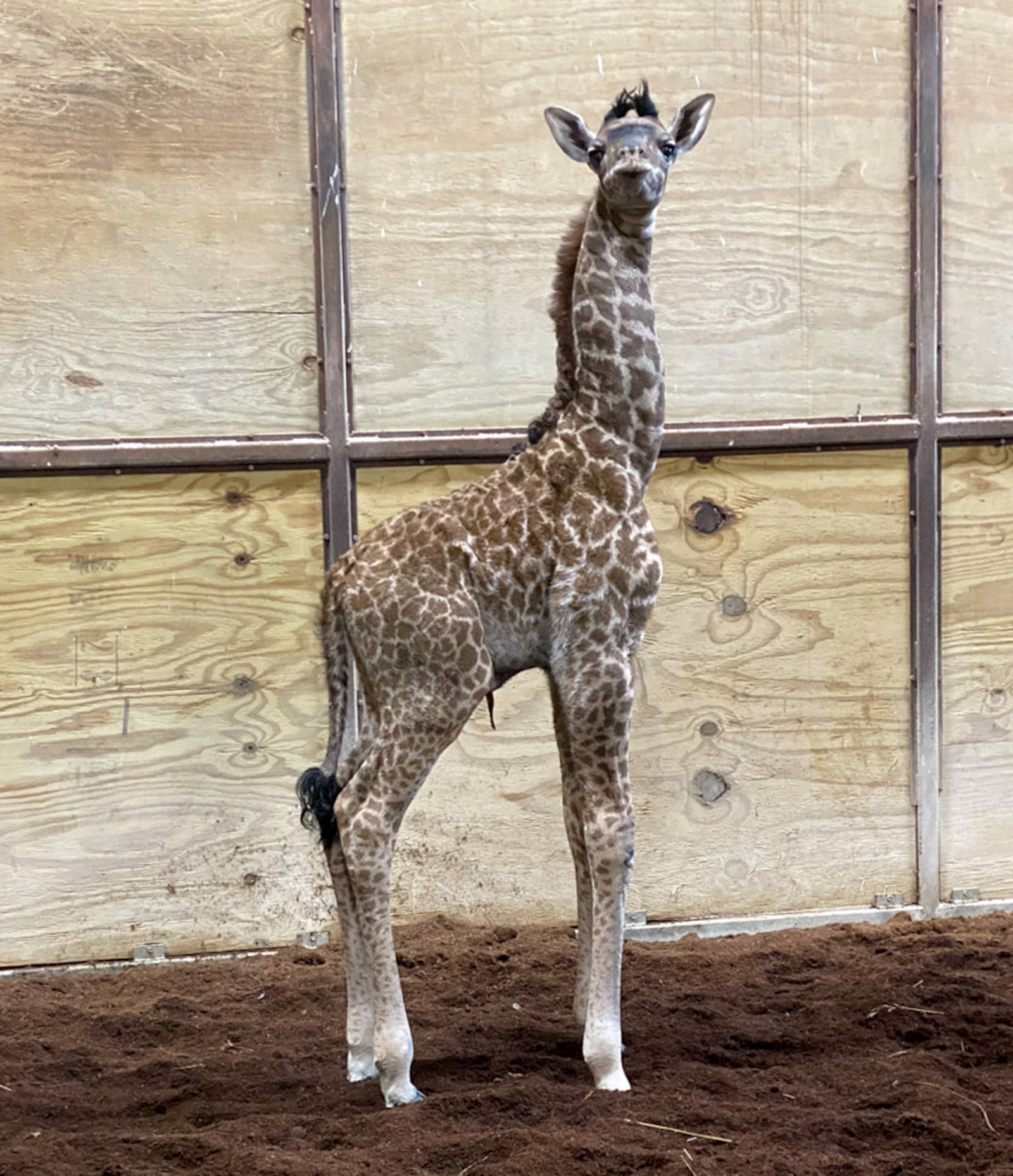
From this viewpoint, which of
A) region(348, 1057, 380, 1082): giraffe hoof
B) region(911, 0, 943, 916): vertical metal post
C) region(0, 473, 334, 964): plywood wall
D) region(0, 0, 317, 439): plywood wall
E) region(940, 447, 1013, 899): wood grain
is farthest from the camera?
region(940, 447, 1013, 899): wood grain

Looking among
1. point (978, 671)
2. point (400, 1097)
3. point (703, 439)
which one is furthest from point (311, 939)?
point (978, 671)

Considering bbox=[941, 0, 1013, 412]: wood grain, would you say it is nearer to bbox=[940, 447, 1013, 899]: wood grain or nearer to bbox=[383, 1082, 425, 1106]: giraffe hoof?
bbox=[940, 447, 1013, 899]: wood grain

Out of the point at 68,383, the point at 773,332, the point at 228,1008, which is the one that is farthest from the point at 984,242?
the point at 228,1008

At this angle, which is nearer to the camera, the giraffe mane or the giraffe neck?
the giraffe neck

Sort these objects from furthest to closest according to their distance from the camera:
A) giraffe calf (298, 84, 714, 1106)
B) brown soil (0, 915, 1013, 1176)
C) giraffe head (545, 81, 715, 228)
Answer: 1. giraffe calf (298, 84, 714, 1106)
2. giraffe head (545, 81, 715, 228)
3. brown soil (0, 915, 1013, 1176)

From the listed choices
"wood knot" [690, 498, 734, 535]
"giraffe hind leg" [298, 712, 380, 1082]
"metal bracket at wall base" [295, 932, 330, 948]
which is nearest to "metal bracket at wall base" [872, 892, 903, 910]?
"wood knot" [690, 498, 734, 535]

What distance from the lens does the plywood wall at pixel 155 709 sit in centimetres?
437

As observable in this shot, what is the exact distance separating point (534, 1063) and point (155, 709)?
1.81m

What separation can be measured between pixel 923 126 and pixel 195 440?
2.77 metres

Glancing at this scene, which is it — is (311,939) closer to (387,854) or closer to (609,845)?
(387,854)

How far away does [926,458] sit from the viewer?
464 cm

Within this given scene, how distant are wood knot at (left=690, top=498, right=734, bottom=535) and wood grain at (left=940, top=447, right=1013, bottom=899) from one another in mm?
833

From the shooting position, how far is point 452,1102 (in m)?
3.15

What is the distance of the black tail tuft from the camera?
332cm
